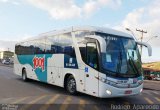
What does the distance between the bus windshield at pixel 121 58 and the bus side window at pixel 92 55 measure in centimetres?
40

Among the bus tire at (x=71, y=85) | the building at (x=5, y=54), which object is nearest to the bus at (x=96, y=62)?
the bus tire at (x=71, y=85)

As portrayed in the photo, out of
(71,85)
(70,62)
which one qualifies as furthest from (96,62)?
(71,85)

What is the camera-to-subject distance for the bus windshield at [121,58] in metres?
11.4

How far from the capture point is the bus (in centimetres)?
1129

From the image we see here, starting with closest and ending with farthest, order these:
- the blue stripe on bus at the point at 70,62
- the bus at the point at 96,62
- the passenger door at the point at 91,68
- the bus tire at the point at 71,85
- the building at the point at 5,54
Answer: the bus at the point at 96,62 < the passenger door at the point at 91,68 < the blue stripe on bus at the point at 70,62 < the bus tire at the point at 71,85 < the building at the point at 5,54

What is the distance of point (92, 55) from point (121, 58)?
47.9 inches

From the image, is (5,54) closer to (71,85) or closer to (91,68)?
(71,85)

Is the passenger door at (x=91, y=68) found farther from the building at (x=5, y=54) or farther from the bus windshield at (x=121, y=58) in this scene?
the building at (x=5, y=54)

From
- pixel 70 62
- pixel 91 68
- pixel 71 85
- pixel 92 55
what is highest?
pixel 92 55

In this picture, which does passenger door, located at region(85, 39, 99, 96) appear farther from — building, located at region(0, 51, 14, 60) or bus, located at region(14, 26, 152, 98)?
building, located at region(0, 51, 14, 60)

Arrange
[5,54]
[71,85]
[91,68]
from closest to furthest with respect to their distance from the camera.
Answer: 1. [91,68]
2. [71,85]
3. [5,54]

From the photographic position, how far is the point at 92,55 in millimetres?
11922

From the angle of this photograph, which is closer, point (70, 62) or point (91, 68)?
point (91, 68)

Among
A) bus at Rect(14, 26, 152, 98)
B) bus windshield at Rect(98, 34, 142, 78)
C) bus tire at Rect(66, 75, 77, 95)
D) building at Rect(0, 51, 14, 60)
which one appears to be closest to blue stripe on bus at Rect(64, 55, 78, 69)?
bus at Rect(14, 26, 152, 98)
